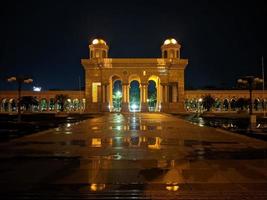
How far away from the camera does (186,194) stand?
7.60 meters

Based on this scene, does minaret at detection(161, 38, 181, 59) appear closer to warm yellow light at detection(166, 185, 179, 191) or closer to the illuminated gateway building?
the illuminated gateway building

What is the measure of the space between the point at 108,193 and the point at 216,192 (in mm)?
1991

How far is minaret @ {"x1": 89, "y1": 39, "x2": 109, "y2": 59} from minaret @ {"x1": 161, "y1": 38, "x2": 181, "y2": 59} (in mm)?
11143

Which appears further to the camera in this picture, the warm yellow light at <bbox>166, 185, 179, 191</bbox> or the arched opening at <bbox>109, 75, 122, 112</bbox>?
the arched opening at <bbox>109, 75, 122, 112</bbox>

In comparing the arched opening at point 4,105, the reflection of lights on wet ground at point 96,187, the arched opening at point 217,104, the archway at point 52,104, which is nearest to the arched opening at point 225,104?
the arched opening at point 217,104

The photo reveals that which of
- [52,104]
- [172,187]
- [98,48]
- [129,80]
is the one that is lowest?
[172,187]

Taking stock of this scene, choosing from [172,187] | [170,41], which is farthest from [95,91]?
[172,187]

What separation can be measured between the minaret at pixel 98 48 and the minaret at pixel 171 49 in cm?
1114

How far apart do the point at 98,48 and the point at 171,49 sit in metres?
13.4

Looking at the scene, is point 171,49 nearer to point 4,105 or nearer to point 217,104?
point 217,104

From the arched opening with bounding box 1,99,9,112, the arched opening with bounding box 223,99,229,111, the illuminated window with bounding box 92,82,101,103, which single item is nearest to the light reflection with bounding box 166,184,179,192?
the illuminated window with bounding box 92,82,101,103

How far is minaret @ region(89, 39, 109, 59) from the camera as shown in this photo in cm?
7731

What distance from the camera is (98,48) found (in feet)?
253

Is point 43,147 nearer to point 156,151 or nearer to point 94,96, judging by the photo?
point 156,151
